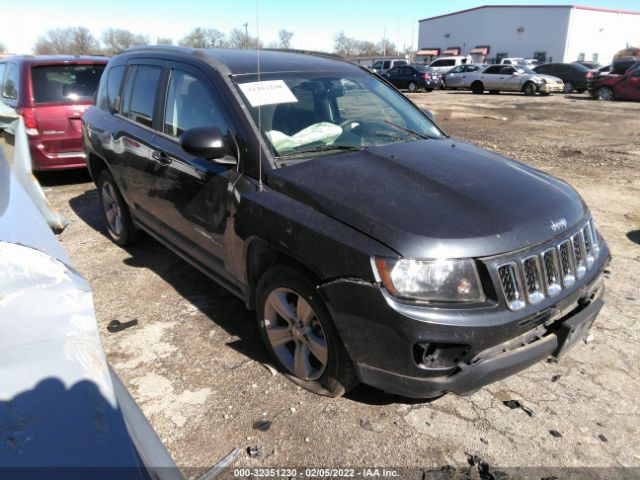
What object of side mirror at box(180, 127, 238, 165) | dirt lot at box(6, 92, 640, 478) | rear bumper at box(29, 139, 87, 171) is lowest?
dirt lot at box(6, 92, 640, 478)

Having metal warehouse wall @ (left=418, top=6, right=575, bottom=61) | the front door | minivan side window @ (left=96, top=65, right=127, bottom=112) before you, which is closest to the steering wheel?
the front door

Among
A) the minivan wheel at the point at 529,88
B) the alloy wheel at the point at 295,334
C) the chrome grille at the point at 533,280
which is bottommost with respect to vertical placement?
the alloy wheel at the point at 295,334

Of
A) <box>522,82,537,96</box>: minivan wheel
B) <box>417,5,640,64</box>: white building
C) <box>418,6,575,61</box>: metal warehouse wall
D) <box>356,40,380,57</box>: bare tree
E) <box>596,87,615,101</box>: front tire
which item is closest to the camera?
<box>596,87,615,101</box>: front tire

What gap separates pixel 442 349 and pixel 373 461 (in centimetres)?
67

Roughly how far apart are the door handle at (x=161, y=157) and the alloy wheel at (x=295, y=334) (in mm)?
1444

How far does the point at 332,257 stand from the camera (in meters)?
2.35

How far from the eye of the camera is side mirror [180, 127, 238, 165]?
9.37 ft

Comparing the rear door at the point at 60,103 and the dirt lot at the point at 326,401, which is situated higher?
the rear door at the point at 60,103

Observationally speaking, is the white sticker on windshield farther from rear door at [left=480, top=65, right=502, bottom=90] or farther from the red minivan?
rear door at [left=480, top=65, right=502, bottom=90]

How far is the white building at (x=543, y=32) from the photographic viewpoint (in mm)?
50094

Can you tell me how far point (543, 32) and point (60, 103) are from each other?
182ft

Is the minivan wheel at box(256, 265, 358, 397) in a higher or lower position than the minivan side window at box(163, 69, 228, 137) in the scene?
lower

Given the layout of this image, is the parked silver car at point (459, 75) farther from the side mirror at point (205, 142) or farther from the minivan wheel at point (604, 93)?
the side mirror at point (205, 142)

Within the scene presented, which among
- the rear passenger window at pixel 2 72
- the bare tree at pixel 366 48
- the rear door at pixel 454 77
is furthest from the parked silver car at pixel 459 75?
the bare tree at pixel 366 48
